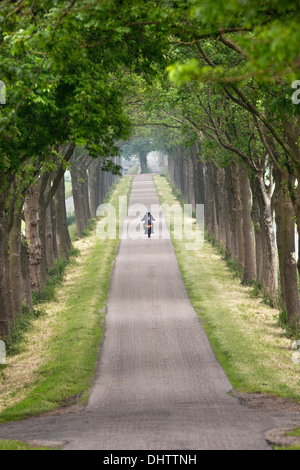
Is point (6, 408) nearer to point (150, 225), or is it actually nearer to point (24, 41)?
point (24, 41)

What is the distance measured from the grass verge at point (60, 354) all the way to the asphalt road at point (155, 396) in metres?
0.49

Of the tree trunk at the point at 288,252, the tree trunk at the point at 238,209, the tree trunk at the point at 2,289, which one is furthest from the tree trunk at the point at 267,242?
the tree trunk at the point at 2,289

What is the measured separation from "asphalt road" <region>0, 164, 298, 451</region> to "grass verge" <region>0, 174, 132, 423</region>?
49 cm

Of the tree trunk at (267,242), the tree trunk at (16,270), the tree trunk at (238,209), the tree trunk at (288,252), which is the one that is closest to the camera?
the tree trunk at (288,252)

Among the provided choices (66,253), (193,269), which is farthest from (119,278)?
(66,253)

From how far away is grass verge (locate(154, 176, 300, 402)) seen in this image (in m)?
16.2

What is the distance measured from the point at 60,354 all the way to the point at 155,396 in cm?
547

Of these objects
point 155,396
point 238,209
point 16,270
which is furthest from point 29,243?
point 155,396

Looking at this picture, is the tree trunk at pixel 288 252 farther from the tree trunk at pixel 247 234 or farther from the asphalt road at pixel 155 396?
the tree trunk at pixel 247 234

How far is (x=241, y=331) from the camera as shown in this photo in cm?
2181

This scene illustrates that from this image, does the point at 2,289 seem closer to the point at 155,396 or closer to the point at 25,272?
the point at 25,272

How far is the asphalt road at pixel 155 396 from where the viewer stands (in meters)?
10.8

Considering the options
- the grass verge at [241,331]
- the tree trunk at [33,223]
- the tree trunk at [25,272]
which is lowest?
the grass verge at [241,331]
